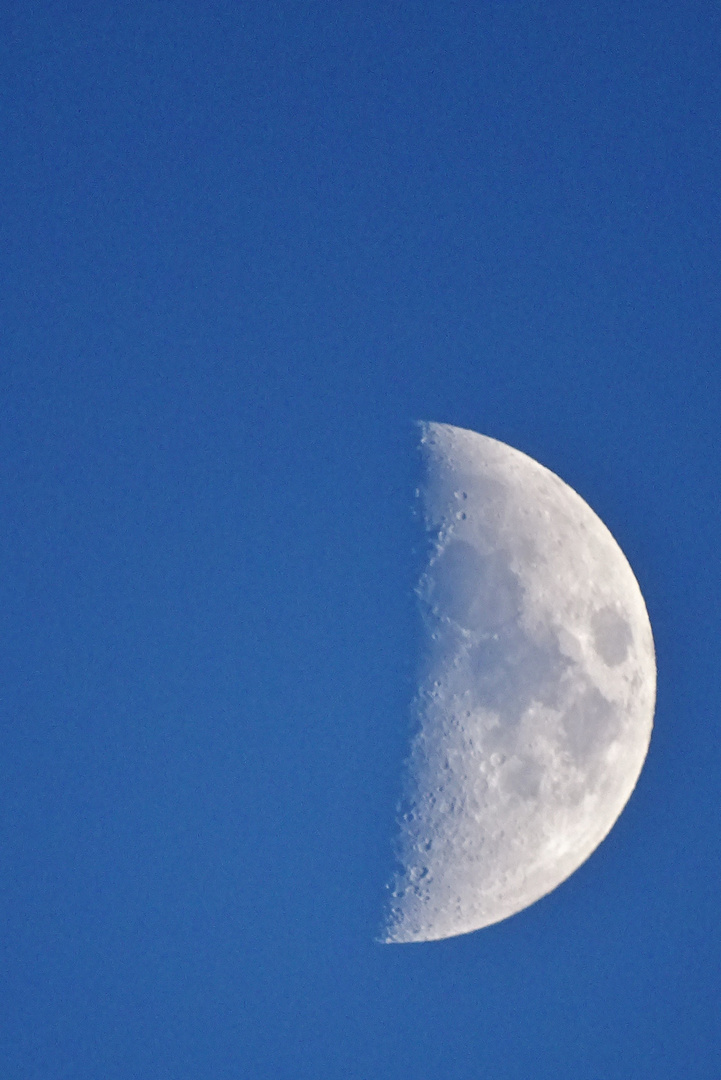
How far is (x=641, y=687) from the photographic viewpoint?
3.16 metres

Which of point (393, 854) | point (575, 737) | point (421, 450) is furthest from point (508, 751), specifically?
point (421, 450)

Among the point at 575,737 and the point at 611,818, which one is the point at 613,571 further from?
the point at 611,818

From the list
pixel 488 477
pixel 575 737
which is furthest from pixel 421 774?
pixel 488 477

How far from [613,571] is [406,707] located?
755 mm

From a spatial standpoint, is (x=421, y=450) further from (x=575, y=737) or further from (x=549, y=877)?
(x=549, y=877)

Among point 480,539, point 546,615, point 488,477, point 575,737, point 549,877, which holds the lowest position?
point 549,877

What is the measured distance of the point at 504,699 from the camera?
289cm

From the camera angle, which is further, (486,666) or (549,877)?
(549,877)

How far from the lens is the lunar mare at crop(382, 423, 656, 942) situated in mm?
2875

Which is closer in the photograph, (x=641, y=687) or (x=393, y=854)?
(x=393, y=854)

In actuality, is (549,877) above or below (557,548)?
below

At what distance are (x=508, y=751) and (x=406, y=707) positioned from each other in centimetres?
29

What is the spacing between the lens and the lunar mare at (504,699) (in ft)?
9.43

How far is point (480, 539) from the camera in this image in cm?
296
